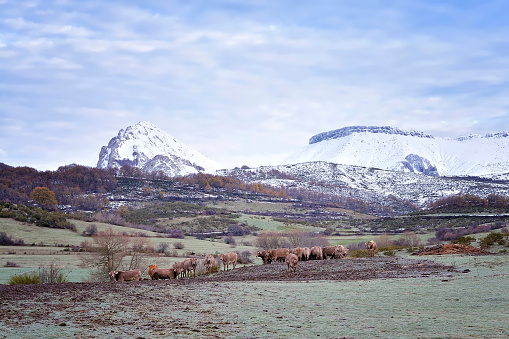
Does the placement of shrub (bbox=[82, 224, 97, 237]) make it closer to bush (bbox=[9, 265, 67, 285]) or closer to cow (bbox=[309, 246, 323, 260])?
cow (bbox=[309, 246, 323, 260])

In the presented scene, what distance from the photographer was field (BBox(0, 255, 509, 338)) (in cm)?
1202

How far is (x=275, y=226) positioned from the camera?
354 ft

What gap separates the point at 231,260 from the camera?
38781 millimetres

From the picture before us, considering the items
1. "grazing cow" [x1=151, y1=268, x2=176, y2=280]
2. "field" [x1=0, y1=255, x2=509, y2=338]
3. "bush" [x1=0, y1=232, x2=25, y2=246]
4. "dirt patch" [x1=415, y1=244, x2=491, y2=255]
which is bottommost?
"grazing cow" [x1=151, y1=268, x2=176, y2=280]

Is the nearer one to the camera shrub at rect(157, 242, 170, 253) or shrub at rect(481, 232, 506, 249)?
shrub at rect(481, 232, 506, 249)

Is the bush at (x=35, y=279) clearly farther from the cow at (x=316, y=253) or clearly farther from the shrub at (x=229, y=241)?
the shrub at (x=229, y=241)

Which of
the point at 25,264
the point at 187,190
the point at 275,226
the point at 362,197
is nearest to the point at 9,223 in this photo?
the point at 25,264

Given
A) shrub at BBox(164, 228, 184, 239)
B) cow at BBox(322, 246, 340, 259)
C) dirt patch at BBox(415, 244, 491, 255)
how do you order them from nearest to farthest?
1. dirt patch at BBox(415, 244, 491, 255)
2. cow at BBox(322, 246, 340, 259)
3. shrub at BBox(164, 228, 184, 239)

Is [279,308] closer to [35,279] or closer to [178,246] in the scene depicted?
[35,279]

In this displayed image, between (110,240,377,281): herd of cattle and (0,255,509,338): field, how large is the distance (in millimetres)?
6788

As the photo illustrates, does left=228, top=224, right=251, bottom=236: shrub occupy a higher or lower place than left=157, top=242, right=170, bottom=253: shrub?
higher

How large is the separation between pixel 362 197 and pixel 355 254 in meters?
155

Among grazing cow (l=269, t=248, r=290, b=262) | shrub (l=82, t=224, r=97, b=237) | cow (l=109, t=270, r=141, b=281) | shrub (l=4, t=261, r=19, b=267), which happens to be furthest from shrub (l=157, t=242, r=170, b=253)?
cow (l=109, t=270, r=141, b=281)

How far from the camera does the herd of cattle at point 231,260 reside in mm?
29578
